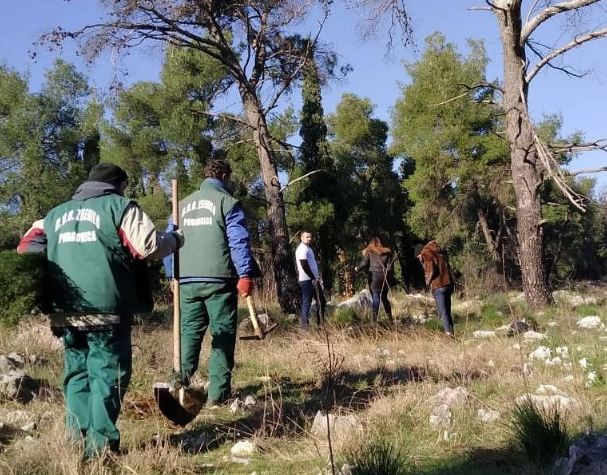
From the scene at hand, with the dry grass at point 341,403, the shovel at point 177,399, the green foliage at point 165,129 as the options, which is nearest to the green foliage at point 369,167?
the green foliage at point 165,129

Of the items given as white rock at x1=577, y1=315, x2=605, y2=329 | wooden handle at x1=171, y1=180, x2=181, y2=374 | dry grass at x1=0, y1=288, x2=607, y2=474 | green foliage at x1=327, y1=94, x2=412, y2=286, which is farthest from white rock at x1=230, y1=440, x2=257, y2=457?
green foliage at x1=327, y1=94, x2=412, y2=286

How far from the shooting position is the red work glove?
4.79 m

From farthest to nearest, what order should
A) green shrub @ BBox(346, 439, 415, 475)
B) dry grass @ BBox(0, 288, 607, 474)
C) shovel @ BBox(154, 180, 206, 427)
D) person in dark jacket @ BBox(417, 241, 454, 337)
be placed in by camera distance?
person in dark jacket @ BBox(417, 241, 454, 337), shovel @ BBox(154, 180, 206, 427), dry grass @ BBox(0, 288, 607, 474), green shrub @ BBox(346, 439, 415, 475)

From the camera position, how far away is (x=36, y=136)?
25469 millimetres

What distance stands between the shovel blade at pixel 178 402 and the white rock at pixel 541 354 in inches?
133

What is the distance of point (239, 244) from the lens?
5008 mm

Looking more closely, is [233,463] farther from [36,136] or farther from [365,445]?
[36,136]

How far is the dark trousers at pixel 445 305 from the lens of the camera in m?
8.98

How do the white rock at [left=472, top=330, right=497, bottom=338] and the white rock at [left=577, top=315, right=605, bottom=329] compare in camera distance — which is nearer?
the white rock at [left=472, top=330, right=497, bottom=338]

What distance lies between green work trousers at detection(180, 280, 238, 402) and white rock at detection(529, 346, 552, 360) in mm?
2835

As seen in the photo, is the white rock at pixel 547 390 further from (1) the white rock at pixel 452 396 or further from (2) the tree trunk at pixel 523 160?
(2) the tree trunk at pixel 523 160

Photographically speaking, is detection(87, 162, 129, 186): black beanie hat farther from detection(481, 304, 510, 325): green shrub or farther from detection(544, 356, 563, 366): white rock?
detection(481, 304, 510, 325): green shrub

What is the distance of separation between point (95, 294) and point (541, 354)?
13.9 ft

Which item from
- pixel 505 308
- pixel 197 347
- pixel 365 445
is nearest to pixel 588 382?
pixel 365 445
